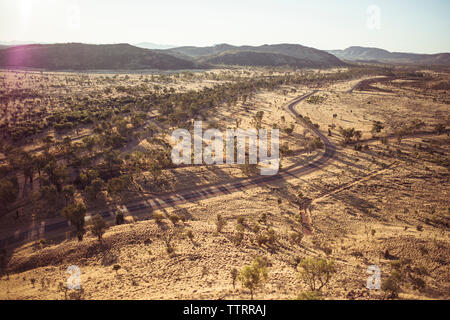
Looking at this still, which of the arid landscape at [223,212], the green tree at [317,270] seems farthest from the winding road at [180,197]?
the green tree at [317,270]

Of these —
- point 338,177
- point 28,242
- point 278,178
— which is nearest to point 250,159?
point 278,178

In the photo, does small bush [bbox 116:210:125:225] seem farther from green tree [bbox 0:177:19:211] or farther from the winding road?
green tree [bbox 0:177:19:211]

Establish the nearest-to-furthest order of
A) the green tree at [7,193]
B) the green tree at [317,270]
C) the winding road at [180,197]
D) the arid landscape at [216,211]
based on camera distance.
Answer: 1. the green tree at [317,270]
2. the arid landscape at [216,211]
3. the winding road at [180,197]
4. the green tree at [7,193]

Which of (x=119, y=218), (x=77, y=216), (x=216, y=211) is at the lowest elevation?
(x=216, y=211)

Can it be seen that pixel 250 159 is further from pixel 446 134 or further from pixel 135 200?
pixel 446 134

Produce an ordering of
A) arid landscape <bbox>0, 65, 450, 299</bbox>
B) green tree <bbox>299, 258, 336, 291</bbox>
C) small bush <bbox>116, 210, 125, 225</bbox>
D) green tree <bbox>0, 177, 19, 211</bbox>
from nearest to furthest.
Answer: green tree <bbox>299, 258, 336, 291</bbox>, arid landscape <bbox>0, 65, 450, 299</bbox>, small bush <bbox>116, 210, 125, 225</bbox>, green tree <bbox>0, 177, 19, 211</bbox>

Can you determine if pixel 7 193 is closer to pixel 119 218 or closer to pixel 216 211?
pixel 119 218

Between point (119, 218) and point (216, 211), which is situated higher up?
point (119, 218)

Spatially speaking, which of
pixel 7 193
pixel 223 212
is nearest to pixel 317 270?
pixel 223 212

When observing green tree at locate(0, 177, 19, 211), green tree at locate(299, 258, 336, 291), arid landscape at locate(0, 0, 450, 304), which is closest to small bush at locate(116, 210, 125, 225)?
arid landscape at locate(0, 0, 450, 304)

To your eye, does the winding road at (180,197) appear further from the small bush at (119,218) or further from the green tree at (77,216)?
the green tree at (77,216)

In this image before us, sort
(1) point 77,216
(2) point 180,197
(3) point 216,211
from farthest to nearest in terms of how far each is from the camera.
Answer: (2) point 180,197 → (3) point 216,211 → (1) point 77,216
